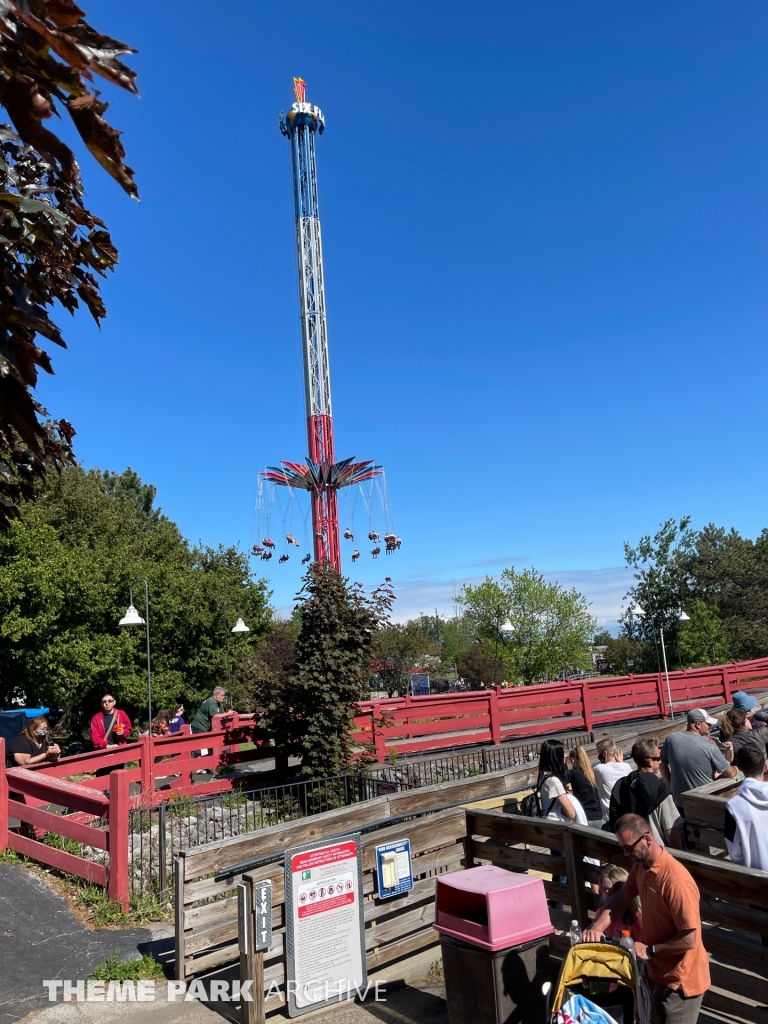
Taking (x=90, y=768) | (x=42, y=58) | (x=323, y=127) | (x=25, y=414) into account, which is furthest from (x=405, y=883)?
(x=323, y=127)

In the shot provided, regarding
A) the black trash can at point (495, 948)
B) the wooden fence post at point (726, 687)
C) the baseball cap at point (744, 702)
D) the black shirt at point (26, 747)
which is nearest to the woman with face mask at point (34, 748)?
the black shirt at point (26, 747)

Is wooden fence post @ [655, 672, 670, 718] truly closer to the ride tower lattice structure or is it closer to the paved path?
the ride tower lattice structure

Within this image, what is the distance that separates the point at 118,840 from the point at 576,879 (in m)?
4.39

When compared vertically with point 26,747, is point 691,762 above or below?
below

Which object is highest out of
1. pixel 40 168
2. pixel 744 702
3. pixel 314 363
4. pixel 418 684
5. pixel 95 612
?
pixel 314 363

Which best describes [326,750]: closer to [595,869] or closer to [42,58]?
[595,869]

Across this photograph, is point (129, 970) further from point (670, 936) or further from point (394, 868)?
point (670, 936)

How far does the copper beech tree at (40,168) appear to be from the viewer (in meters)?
2.24

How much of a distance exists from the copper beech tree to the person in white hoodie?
15.3 ft

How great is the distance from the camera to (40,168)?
3469 millimetres

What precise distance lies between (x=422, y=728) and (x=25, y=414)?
45.0 ft

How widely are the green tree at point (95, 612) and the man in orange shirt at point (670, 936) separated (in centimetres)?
1510

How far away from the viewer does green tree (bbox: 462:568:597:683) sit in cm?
3588

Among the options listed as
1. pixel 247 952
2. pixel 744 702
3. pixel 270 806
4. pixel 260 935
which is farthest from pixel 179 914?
pixel 744 702
